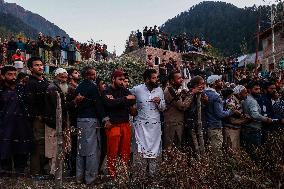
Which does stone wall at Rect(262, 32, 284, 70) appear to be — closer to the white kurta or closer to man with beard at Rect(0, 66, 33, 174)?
the white kurta

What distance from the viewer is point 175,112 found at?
6922mm

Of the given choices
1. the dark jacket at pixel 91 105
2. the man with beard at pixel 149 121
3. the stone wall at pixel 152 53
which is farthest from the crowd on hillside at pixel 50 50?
the man with beard at pixel 149 121

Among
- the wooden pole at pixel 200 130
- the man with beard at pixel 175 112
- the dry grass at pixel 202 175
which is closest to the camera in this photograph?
the dry grass at pixel 202 175

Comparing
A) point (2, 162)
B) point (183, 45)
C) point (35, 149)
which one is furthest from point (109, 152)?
point (183, 45)

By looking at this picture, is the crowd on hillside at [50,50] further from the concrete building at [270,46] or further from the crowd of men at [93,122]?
the concrete building at [270,46]

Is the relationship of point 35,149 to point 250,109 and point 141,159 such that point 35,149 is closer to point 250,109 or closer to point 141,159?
point 141,159

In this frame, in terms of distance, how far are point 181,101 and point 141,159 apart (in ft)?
3.56

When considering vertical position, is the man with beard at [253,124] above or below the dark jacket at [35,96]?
below

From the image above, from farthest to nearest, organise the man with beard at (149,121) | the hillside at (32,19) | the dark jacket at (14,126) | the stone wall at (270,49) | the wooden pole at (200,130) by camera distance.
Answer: the hillside at (32,19) → the stone wall at (270,49) → the man with beard at (149,121) → the wooden pole at (200,130) → the dark jacket at (14,126)

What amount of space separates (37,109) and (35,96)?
0.21 metres

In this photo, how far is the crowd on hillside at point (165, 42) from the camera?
1118 inches

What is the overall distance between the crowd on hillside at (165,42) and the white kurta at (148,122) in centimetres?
2072

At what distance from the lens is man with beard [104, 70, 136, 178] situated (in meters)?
6.61

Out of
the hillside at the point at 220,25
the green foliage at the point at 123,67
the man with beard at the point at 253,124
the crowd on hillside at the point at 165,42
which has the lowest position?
the man with beard at the point at 253,124
